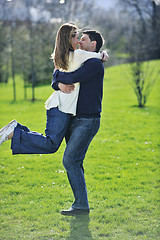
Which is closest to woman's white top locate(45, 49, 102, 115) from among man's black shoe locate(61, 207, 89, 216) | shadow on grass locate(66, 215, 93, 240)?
man's black shoe locate(61, 207, 89, 216)

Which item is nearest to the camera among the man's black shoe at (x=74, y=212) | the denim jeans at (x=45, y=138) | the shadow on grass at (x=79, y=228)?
the shadow on grass at (x=79, y=228)

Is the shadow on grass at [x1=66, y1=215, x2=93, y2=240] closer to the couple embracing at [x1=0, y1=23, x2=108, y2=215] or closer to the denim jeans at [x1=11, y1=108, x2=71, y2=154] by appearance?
the couple embracing at [x1=0, y1=23, x2=108, y2=215]

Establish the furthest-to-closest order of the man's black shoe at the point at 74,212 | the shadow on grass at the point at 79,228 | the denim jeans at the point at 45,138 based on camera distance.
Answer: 1. the man's black shoe at the point at 74,212
2. the denim jeans at the point at 45,138
3. the shadow on grass at the point at 79,228

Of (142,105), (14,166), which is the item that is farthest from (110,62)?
(14,166)

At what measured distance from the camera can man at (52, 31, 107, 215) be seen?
3.38 m

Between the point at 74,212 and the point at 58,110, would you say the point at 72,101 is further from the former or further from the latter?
the point at 74,212

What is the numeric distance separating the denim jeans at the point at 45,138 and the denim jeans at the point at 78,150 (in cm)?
13

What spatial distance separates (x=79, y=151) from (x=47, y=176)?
2075 millimetres

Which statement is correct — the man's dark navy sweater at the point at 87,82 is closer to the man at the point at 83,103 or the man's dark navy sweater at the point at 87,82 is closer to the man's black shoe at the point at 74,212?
the man at the point at 83,103

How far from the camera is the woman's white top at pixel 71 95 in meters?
3.38

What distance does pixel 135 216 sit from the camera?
12.7ft

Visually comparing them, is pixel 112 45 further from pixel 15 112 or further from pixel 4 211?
pixel 4 211

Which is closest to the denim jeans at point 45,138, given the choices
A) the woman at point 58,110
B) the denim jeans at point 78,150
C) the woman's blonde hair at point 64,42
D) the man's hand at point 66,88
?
the woman at point 58,110

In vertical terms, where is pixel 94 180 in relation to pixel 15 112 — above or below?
above
